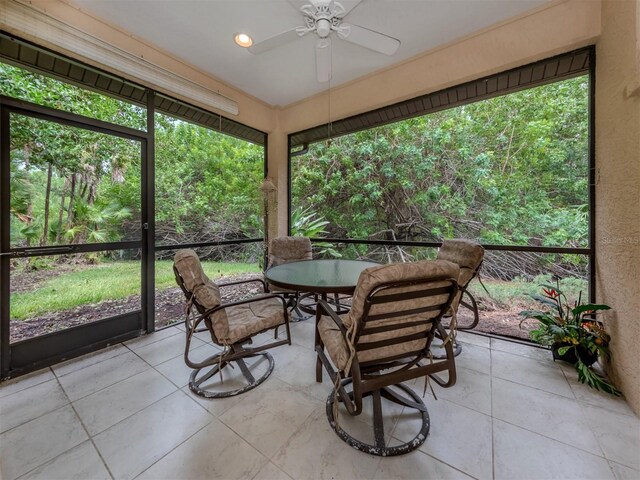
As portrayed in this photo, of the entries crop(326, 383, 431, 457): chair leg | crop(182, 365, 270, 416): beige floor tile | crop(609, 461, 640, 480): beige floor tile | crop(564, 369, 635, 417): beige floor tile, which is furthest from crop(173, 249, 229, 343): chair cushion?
crop(564, 369, 635, 417): beige floor tile

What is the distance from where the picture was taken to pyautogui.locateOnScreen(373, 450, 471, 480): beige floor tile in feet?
4.04

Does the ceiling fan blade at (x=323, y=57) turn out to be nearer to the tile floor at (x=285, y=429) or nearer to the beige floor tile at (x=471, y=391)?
the tile floor at (x=285, y=429)

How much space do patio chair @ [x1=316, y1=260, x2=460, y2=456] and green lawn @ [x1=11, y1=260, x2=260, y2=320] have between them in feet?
8.00

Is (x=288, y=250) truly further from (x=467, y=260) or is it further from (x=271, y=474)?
(x=271, y=474)

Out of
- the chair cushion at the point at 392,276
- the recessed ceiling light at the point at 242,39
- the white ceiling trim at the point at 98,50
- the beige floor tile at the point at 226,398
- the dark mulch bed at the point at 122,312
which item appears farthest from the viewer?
the recessed ceiling light at the point at 242,39

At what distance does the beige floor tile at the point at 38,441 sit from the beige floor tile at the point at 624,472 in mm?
2854

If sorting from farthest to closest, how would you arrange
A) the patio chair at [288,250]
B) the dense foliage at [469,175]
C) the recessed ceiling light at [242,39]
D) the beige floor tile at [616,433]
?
1. the patio chair at [288,250]
2. the dense foliage at [469,175]
3. the recessed ceiling light at [242,39]
4. the beige floor tile at [616,433]

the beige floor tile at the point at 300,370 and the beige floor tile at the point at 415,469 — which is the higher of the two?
the beige floor tile at the point at 300,370

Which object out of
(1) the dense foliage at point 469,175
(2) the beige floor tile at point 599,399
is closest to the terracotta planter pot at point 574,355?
(2) the beige floor tile at point 599,399

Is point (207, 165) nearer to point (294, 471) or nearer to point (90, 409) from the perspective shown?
point (90, 409)

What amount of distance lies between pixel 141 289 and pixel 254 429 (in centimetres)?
214

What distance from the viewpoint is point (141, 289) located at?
9.19 feet

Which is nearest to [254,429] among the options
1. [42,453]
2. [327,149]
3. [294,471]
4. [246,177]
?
[294,471]

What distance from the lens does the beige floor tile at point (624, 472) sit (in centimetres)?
122
